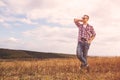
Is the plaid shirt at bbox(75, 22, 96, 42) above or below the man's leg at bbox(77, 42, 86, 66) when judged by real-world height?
above

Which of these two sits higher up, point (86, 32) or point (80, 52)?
point (86, 32)

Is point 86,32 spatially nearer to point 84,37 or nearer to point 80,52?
point 84,37

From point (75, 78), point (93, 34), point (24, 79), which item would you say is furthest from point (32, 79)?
point (93, 34)

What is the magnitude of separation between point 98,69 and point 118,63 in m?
2.48

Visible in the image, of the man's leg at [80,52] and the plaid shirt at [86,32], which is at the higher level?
the plaid shirt at [86,32]

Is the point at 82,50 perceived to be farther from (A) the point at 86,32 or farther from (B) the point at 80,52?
(A) the point at 86,32

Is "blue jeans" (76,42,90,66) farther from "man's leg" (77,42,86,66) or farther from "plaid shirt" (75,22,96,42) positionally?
"plaid shirt" (75,22,96,42)

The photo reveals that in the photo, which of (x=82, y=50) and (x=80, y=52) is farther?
(x=82, y=50)

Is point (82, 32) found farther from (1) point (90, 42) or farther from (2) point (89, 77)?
(2) point (89, 77)

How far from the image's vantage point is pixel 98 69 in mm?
15695

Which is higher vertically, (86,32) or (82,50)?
(86,32)

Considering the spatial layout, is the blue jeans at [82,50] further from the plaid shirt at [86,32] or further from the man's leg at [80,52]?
the plaid shirt at [86,32]

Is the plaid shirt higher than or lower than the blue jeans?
higher

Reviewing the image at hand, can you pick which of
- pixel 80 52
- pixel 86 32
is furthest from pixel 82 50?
pixel 86 32
